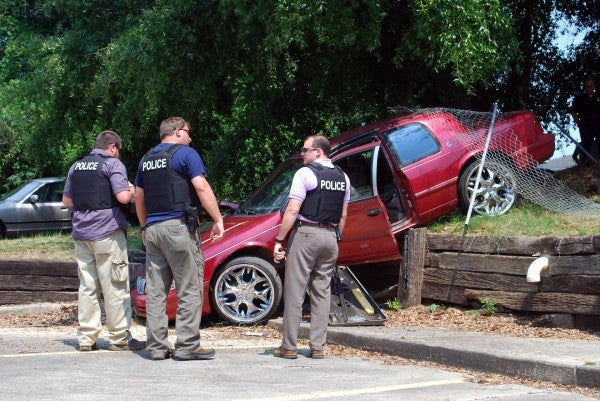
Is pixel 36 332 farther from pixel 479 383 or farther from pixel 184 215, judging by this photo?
pixel 479 383

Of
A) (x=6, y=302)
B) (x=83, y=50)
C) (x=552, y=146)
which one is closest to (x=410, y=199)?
(x=552, y=146)

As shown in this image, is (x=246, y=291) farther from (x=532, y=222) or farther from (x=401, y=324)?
(x=532, y=222)

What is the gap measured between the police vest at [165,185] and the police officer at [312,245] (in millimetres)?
856

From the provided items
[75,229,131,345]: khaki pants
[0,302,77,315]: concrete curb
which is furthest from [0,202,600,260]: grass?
[0,302,77,315]: concrete curb

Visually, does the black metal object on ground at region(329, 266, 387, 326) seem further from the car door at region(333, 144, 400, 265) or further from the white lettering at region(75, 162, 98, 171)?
the white lettering at region(75, 162, 98, 171)

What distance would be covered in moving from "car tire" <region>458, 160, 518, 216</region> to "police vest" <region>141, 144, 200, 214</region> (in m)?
4.52

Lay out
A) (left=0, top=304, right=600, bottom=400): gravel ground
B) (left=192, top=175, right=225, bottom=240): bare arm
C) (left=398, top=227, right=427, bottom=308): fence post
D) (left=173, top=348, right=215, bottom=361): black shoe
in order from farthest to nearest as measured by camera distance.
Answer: (left=398, top=227, right=427, bottom=308): fence post → (left=0, top=304, right=600, bottom=400): gravel ground → (left=173, top=348, right=215, bottom=361): black shoe → (left=192, top=175, right=225, bottom=240): bare arm

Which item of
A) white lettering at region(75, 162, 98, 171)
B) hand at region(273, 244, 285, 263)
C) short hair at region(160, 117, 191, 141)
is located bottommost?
hand at region(273, 244, 285, 263)

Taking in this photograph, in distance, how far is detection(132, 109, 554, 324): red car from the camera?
1102 centimetres

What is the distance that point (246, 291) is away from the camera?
36.3ft

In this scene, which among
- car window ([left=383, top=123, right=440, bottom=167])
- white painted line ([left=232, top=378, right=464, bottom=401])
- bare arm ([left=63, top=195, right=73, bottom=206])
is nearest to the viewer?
white painted line ([left=232, top=378, right=464, bottom=401])

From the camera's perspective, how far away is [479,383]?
7.60 metres

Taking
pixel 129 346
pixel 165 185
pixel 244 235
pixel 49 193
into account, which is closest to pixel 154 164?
pixel 165 185

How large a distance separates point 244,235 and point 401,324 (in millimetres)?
1894
